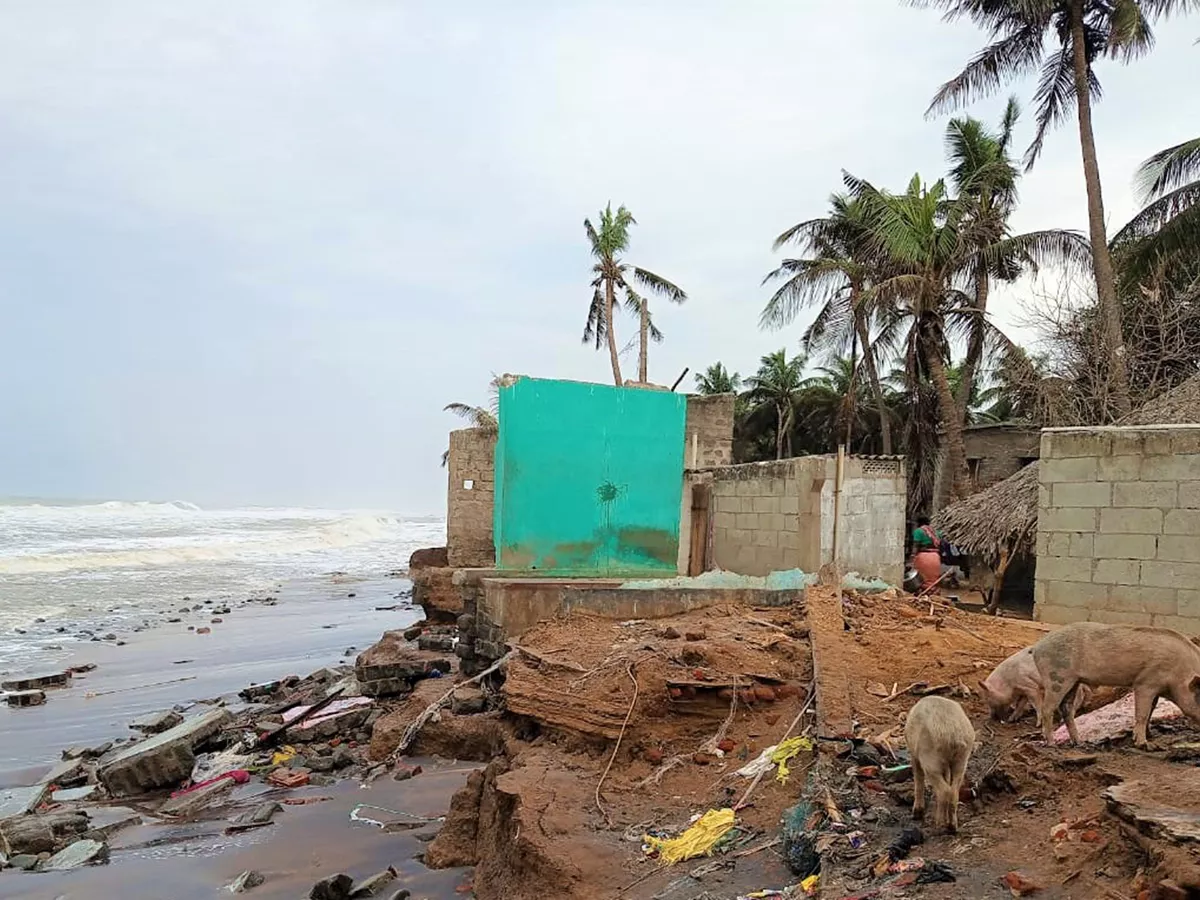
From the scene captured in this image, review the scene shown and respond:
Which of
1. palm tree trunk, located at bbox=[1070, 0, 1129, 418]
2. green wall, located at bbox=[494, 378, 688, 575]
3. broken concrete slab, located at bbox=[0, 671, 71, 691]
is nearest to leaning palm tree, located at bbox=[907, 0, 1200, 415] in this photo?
palm tree trunk, located at bbox=[1070, 0, 1129, 418]

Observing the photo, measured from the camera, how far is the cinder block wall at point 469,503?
17.3 m

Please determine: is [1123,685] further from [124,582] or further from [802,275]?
[124,582]

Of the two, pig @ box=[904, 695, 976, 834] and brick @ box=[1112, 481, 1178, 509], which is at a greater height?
brick @ box=[1112, 481, 1178, 509]

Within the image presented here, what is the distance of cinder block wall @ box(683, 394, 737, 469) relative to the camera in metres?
15.6

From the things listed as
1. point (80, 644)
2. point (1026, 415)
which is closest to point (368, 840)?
point (80, 644)

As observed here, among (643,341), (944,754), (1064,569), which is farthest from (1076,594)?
(643,341)

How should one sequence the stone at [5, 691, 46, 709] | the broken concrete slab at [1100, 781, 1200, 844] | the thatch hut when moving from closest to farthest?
the broken concrete slab at [1100, 781, 1200, 844]
the stone at [5, 691, 46, 709]
the thatch hut

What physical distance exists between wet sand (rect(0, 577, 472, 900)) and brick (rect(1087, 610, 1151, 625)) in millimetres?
6383

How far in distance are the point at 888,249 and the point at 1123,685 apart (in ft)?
61.4

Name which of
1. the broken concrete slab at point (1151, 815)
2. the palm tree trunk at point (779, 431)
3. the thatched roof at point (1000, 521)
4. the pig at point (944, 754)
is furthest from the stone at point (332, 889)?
the palm tree trunk at point (779, 431)

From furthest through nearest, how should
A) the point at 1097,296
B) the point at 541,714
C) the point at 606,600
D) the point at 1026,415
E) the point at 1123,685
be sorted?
the point at 1026,415 < the point at 1097,296 < the point at 606,600 < the point at 541,714 < the point at 1123,685

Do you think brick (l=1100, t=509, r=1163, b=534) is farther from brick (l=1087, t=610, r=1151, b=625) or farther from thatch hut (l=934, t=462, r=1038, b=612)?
thatch hut (l=934, t=462, r=1038, b=612)

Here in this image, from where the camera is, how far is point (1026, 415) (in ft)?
81.6

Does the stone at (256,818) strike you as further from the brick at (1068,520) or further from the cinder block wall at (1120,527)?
the brick at (1068,520)
